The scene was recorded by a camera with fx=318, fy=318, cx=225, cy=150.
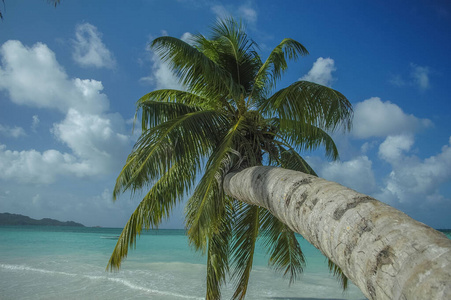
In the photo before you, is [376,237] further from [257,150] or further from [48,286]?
[48,286]

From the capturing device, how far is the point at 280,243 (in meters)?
6.78

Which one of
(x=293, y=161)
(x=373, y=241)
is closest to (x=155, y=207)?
(x=293, y=161)

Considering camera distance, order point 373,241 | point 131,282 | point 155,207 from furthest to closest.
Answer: point 131,282 → point 155,207 → point 373,241

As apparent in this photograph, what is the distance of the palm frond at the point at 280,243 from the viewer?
6.30 m

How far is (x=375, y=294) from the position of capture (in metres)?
1.22

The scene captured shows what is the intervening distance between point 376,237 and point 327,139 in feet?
21.8

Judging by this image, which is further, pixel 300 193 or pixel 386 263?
pixel 300 193

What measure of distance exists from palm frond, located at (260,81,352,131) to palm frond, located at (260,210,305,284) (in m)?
2.26

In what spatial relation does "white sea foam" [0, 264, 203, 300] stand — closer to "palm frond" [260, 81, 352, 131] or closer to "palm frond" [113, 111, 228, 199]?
"palm frond" [113, 111, 228, 199]

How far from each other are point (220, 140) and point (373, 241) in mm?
4716

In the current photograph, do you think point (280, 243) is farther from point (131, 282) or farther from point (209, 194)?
point (131, 282)

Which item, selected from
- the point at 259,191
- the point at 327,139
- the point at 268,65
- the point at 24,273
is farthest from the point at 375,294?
the point at 24,273

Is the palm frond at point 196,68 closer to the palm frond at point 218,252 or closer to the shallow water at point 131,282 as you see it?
the palm frond at point 218,252

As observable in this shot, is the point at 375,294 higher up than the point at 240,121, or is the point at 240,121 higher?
the point at 240,121
